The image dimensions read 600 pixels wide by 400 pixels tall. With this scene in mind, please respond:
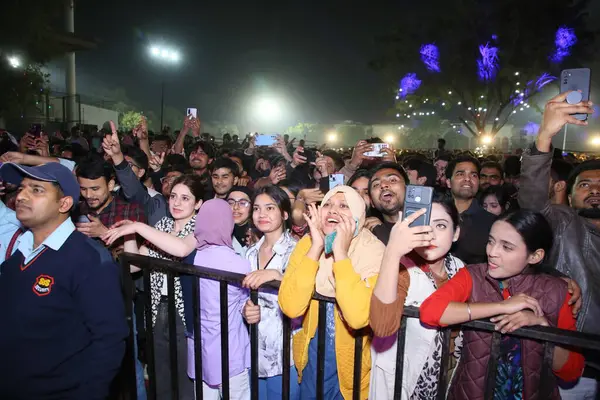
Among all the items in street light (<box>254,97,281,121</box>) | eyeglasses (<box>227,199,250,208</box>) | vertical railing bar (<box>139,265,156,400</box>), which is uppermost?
street light (<box>254,97,281,121</box>)

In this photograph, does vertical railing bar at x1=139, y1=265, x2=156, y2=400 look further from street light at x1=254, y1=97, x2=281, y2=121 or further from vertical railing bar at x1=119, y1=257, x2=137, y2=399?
street light at x1=254, y1=97, x2=281, y2=121

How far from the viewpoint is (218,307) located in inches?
131

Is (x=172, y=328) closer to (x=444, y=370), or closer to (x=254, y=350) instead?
(x=254, y=350)

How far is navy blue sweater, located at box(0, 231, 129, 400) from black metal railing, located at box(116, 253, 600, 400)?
0.46 meters

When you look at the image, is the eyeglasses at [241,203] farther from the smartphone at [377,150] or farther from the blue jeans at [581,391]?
the blue jeans at [581,391]

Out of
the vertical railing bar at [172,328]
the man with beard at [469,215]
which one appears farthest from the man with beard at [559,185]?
the vertical railing bar at [172,328]

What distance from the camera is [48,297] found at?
2.45m

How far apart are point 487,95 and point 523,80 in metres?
2.31

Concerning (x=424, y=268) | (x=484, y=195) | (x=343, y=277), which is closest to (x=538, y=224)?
(x=424, y=268)

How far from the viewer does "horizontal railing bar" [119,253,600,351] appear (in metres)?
1.80

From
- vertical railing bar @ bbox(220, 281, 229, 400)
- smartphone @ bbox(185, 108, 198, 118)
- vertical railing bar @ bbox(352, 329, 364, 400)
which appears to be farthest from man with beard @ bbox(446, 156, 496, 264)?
smartphone @ bbox(185, 108, 198, 118)

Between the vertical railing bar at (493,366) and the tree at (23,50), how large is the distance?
77.6 feet

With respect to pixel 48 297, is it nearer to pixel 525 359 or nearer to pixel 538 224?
pixel 525 359

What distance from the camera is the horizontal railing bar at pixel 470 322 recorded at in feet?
5.91
